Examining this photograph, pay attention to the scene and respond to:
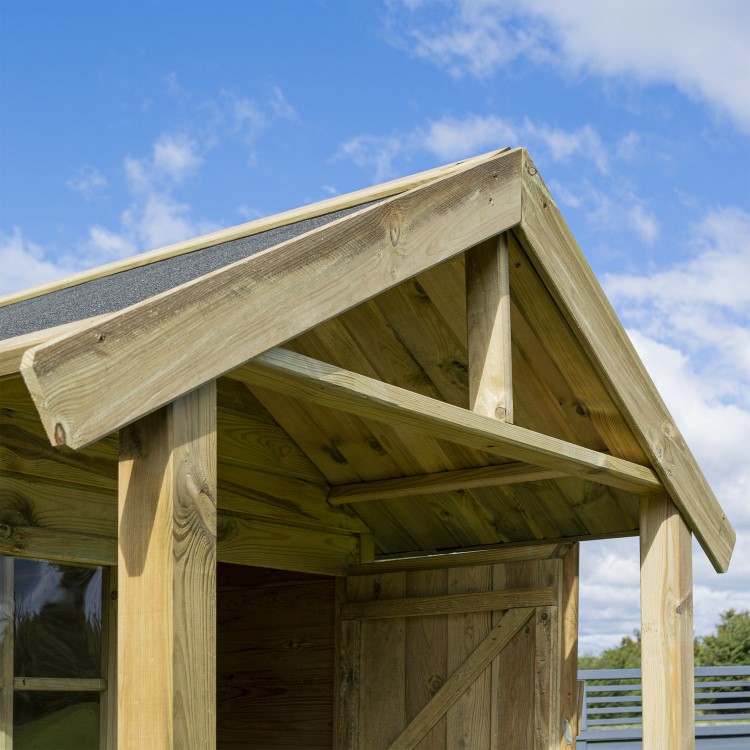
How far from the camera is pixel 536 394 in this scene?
4.64m

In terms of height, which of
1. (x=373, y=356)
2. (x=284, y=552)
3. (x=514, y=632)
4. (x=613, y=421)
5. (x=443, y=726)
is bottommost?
(x=443, y=726)

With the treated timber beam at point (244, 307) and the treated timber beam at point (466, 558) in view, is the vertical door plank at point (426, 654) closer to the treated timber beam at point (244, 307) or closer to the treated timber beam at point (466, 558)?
the treated timber beam at point (466, 558)

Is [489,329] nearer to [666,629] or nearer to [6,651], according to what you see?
[666,629]

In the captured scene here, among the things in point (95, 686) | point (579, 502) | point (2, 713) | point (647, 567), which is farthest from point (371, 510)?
point (2, 713)

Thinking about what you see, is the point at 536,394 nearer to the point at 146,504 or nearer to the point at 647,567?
the point at 647,567

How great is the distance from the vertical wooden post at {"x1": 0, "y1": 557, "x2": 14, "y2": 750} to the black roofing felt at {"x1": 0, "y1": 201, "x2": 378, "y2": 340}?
3.00ft

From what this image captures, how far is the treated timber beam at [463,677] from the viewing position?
16.2ft

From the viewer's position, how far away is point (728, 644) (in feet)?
68.5

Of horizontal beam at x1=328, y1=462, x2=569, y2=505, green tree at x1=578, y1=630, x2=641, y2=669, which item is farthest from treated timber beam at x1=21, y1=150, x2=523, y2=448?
green tree at x1=578, y1=630, x2=641, y2=669

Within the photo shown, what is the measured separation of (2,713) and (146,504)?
5.75ft

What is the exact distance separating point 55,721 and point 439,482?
1944 mm

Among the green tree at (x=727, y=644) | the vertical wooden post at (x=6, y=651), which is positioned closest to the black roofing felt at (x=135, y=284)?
the vertical wooden post at (x=6, y=651)

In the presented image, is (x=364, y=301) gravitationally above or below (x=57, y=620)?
above

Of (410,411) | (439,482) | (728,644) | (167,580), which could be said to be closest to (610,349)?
(439,482)
